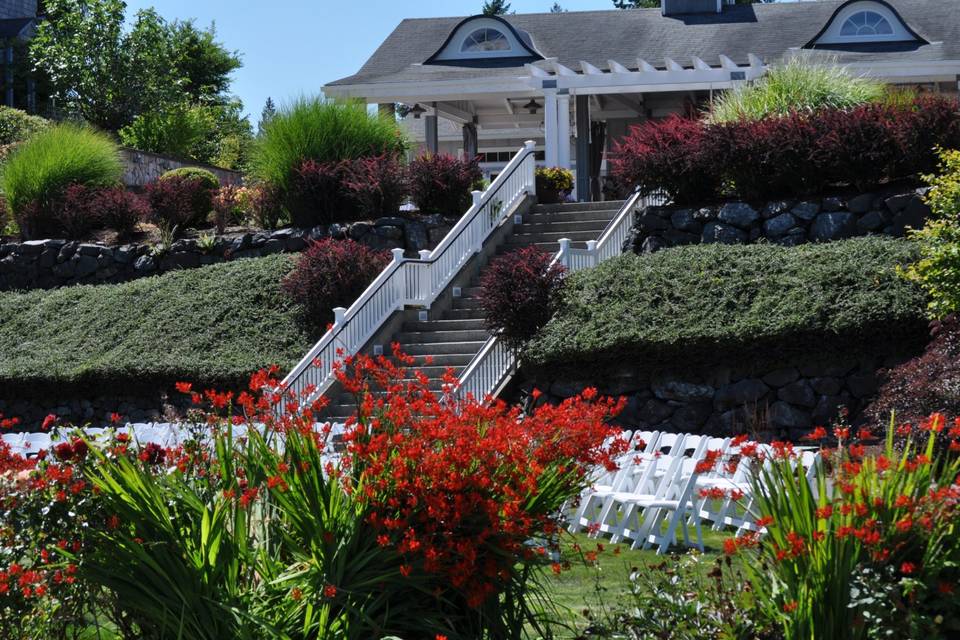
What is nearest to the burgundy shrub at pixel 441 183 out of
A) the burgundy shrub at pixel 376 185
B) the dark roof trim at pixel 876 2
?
the burgundy shrub at pixel 376 185

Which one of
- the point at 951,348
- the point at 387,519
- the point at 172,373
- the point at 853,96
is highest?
the point at 853,96

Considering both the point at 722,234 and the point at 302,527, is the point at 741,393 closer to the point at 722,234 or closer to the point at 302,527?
the point at 722,234

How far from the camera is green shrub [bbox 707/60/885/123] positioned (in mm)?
18406

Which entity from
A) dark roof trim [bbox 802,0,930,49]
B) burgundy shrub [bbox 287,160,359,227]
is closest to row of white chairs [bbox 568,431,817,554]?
burgundy shrub [bbox 287,160,359,227]

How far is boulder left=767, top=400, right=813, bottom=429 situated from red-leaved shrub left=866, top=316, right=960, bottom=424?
117 centimetres

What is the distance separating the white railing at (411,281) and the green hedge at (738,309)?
8.00 ft

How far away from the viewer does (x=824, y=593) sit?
4.82 metres

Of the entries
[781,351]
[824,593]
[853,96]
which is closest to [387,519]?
[824,593]

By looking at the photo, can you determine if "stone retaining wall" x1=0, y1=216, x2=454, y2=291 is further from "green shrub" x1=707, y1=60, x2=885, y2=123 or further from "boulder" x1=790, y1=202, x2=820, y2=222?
"boulder" x1=790, y1=202, x2=820, y2=222

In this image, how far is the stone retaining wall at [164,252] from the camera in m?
20.0

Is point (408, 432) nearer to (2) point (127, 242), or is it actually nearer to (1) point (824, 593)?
(1) point (824, 593)

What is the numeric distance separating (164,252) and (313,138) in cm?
316

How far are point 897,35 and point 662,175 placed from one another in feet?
32.4

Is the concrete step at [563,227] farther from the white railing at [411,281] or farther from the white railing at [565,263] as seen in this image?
the white railing at [565,263]
